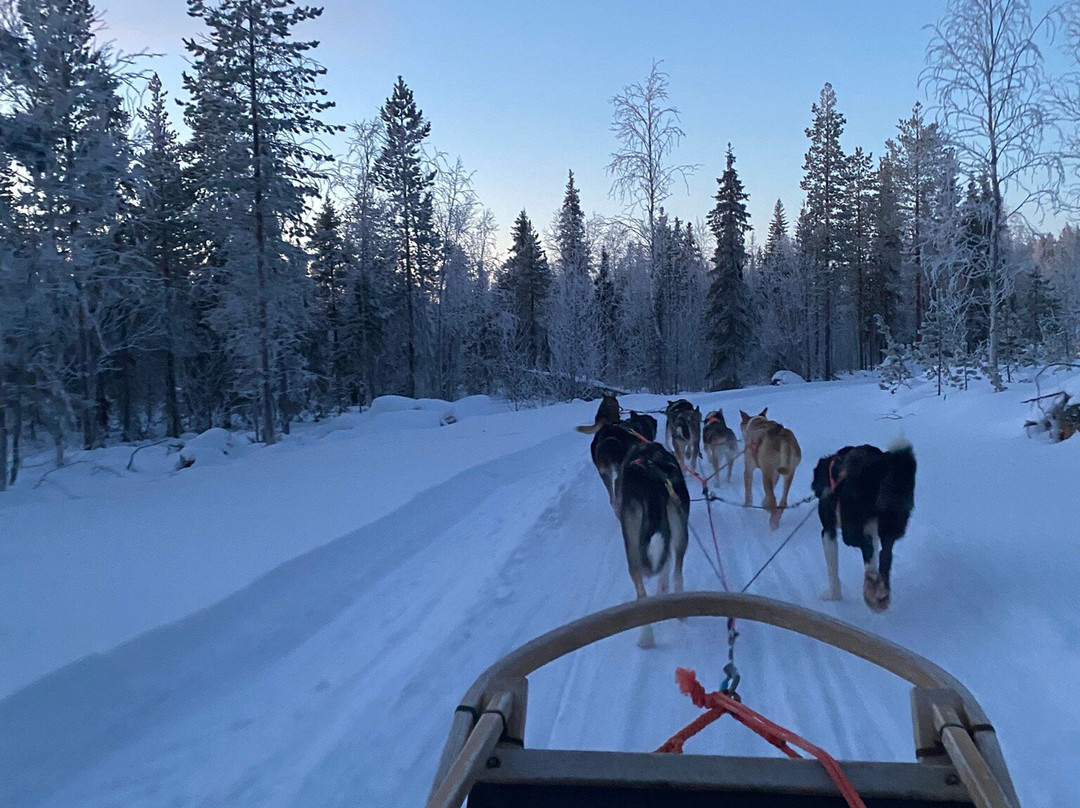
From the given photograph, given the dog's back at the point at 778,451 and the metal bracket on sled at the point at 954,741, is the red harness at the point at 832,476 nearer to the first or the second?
the dog's back at the point at 778,451

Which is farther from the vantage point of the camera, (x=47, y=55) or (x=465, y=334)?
(x=465, y=334)

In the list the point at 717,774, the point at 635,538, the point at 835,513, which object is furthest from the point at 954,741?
the point at 835,513

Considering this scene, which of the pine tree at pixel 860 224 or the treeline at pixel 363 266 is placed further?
the pine tree at pixel 860 224

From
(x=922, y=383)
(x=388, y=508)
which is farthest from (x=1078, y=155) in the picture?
(x=388, y=508)

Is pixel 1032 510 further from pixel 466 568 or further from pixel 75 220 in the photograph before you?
pixel 75 220

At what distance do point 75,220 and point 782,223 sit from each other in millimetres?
62890

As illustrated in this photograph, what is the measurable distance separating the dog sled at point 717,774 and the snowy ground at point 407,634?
1359mm

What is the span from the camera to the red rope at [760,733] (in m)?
1.62

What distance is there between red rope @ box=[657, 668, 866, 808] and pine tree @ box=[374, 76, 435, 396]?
3242cm

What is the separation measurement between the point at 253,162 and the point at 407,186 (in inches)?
570

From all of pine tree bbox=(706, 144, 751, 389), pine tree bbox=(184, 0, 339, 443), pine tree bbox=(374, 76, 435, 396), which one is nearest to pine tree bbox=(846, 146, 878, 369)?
pine tree bbox=(706, 144, 751, 389)

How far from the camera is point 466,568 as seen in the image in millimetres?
6098

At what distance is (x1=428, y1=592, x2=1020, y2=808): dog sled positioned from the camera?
164 centimetres

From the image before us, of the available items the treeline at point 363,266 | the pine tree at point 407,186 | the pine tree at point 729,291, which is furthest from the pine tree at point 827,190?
the pine tree at point 407,186
